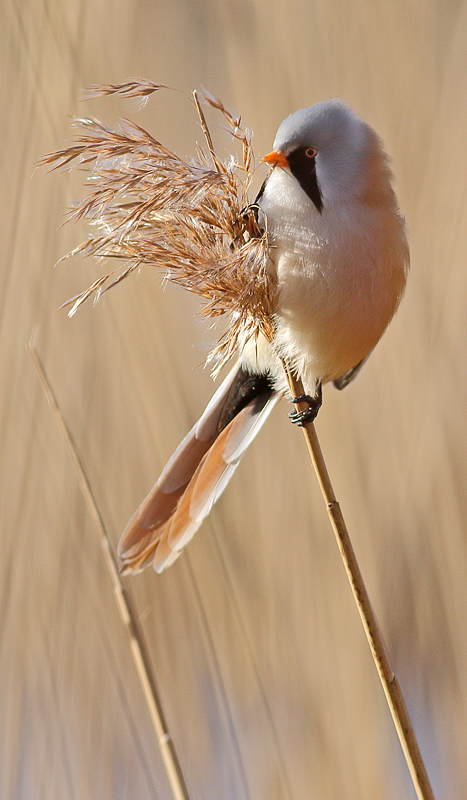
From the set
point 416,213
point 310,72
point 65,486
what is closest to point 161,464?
point 65,486

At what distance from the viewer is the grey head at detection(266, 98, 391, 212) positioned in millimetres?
750

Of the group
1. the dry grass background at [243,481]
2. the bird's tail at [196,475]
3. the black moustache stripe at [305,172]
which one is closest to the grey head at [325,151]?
the black moustache stripe at [305,172]

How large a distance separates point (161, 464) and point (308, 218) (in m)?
0.63

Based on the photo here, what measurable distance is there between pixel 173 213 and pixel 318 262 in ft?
0.59

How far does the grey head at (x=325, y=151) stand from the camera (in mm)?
750

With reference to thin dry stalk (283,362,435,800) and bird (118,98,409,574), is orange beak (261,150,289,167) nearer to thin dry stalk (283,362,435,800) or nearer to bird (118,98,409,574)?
bird (118,98,409,574)

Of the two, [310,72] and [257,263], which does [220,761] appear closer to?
[257,263]

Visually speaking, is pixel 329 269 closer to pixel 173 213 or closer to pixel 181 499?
pixel 173 213

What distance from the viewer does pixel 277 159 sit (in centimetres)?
75

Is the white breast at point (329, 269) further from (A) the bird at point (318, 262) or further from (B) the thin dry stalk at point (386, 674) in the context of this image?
(B) the thin dry stalk at point (386, 674)

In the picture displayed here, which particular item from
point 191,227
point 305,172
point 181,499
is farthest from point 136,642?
point 305,172

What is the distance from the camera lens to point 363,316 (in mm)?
771

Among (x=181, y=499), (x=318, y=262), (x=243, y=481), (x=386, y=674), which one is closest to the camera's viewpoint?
(x=386, y=674)

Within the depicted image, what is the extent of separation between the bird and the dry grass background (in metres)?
0.40
